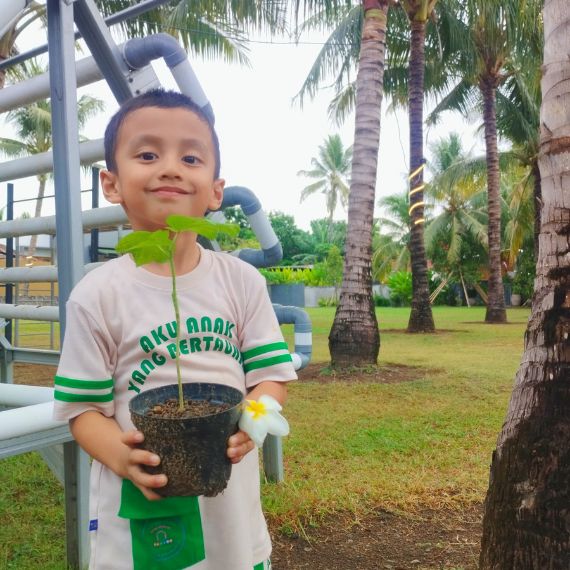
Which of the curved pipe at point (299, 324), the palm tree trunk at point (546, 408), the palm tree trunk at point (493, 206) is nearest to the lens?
the palm tree trunk at point (546, 408)

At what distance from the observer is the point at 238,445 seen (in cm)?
89

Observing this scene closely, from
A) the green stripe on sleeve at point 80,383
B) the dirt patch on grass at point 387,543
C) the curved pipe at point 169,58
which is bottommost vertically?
the dirt patch on grass at point 387,543

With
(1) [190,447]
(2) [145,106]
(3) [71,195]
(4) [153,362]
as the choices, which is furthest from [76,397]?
(3) [71,195]

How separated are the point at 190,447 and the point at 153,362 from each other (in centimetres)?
25

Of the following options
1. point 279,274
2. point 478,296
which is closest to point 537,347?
point 279,274

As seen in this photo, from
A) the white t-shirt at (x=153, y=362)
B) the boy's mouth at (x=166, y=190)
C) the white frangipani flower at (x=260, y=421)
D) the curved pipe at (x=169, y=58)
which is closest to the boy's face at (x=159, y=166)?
the boy's mouth at (x=166, y=190)

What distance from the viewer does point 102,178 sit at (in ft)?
3.62

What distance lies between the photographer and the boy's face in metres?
1.04

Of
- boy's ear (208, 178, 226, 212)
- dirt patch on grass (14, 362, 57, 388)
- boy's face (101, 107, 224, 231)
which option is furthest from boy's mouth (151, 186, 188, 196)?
dirt patch on grass (14, 362, 57, 388)

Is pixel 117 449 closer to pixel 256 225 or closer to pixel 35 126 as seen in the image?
pixel 256 225

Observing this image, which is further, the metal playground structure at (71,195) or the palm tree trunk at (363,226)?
the palm tree trunk at (363,226)

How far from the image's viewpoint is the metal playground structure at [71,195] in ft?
4.49

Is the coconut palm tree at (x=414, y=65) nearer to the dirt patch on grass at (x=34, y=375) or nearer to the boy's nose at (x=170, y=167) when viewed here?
the dirt patch on grass at (x=34, y=375)

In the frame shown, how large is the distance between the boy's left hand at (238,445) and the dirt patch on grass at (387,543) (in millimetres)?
1341
